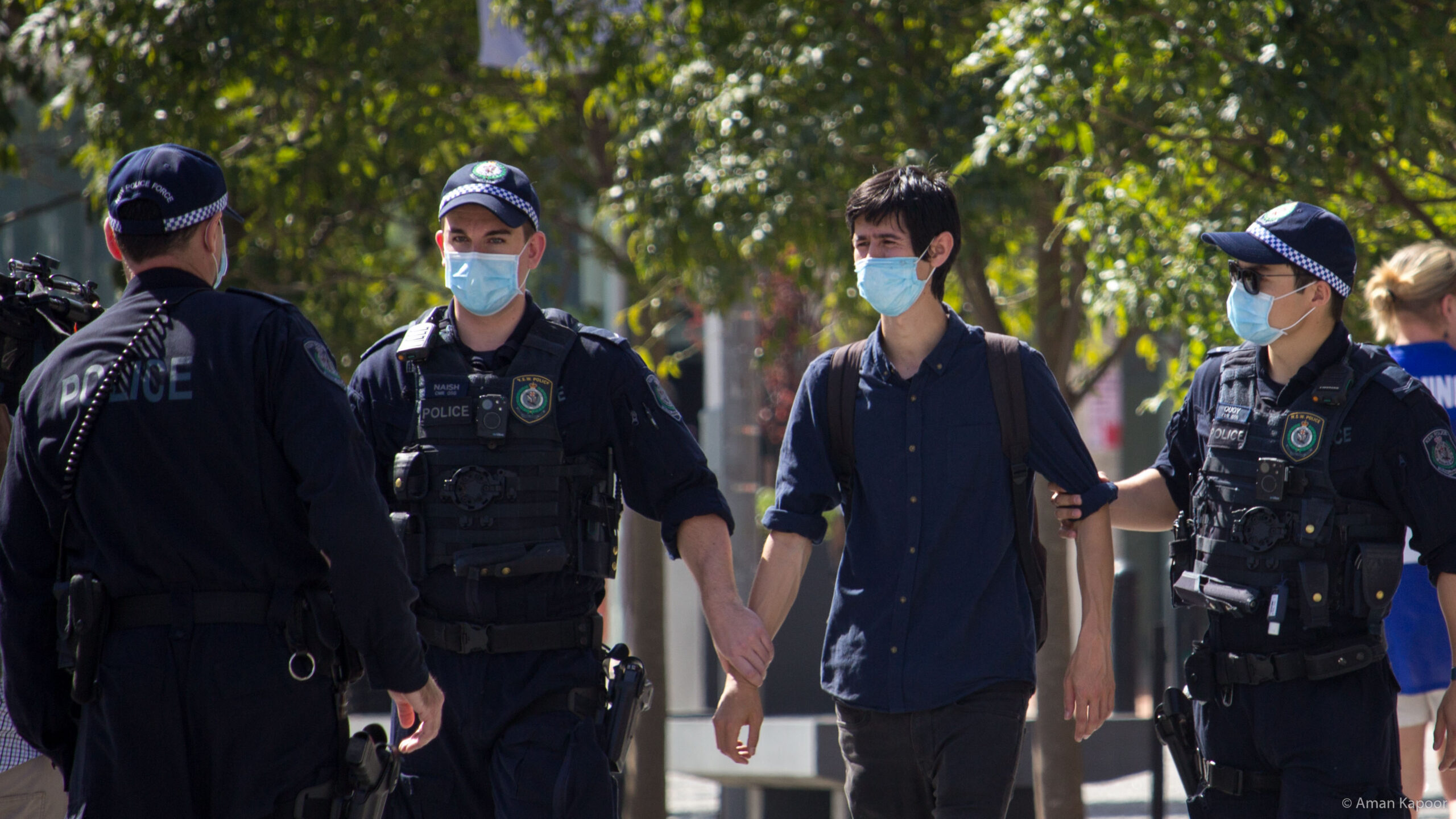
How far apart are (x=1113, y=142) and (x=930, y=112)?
836 mm

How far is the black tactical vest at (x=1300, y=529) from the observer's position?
3.79m

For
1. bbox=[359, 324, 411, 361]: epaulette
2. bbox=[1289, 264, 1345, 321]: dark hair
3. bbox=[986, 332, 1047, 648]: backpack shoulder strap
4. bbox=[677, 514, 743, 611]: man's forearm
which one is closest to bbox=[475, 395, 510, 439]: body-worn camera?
bbox=[359, 324, 411, 361]: epaulette

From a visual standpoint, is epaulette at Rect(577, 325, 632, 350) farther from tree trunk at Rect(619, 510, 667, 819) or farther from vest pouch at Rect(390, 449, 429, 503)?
tree trunk at Rect(619, 510, 667, 819)

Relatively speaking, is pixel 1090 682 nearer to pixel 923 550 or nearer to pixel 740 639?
pixel 923 550

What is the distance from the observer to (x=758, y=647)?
3.90 meters

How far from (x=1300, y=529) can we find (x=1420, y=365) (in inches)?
64.1

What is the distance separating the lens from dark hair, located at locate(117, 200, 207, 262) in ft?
10.5

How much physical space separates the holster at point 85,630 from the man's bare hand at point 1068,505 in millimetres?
2341

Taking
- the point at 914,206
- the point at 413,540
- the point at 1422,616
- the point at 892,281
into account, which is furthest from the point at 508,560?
the point at 1422,616

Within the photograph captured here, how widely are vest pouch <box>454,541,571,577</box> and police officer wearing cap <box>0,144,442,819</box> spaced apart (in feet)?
2.02

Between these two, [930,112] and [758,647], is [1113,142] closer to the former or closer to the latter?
[930,112]

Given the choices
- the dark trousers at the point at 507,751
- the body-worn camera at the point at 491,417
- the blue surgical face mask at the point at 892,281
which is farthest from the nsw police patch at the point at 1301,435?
the body-worn camera at the point at 491,417

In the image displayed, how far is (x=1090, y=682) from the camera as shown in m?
3.90

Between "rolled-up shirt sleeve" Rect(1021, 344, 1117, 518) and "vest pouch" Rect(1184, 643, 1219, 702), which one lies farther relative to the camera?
"rolled-up shirt sleeve" Rect(1021, 344, 1117, 518)
